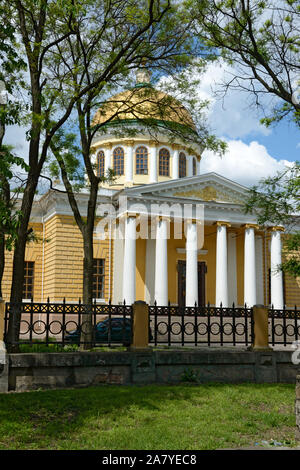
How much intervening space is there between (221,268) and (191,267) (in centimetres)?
184

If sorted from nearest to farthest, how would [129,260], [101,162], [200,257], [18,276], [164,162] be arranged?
[18,276], [129,260], [200,257], [164,162], [101,162]

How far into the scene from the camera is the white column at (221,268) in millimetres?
26438

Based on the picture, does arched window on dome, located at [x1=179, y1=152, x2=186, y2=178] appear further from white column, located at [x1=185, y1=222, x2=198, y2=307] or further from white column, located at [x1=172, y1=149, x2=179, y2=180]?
white column, located at [x1=185, y1=222, x2=198, y2=307]

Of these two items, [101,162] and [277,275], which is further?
[101,162]

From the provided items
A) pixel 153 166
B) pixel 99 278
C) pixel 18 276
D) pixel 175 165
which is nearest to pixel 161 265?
pixel 99 278

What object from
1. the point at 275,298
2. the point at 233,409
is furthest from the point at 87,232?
the point at 275,298

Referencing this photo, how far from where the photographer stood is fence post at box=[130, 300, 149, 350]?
8.86 meters

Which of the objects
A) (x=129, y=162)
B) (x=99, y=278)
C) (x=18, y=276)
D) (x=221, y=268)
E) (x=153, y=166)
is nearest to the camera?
(x=18, y=276)

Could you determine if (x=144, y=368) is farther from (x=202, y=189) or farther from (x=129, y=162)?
(x=129, y=162)

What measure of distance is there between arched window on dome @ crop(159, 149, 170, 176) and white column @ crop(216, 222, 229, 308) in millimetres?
6926

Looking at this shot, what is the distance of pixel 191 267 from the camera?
26.2 meters

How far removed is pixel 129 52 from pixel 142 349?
8.27 metres

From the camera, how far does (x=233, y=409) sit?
7.12m
